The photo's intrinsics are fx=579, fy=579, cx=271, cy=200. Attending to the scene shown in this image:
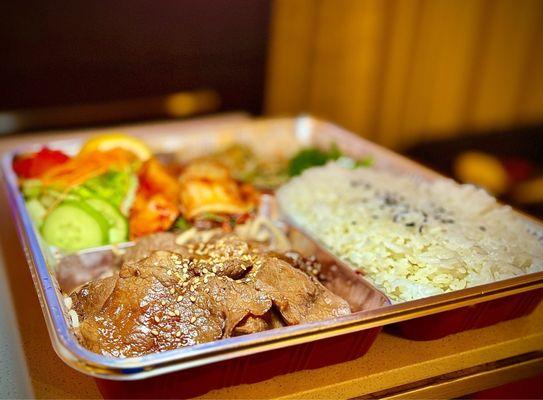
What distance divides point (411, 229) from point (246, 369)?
1.07 meters

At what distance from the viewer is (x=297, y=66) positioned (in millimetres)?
6031

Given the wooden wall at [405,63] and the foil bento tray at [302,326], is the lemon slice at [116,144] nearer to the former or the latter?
the foil bento tray at [302,326]

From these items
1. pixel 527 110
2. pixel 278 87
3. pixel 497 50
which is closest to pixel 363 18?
pixel 278 87

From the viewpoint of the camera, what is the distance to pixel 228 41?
609cm

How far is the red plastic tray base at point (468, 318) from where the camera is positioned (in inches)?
80.1

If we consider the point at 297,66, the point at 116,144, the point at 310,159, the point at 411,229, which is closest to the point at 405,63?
the point at 297,66

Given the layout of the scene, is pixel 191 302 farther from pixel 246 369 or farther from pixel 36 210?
pixel 36 210

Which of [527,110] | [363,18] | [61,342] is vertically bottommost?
[527,110]

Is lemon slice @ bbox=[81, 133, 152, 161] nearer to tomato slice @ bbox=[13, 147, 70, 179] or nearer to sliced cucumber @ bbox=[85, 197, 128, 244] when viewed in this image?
tomato slice @ bbox=[13, 147, 70, 179]

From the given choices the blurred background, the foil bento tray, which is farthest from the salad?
the blurred background

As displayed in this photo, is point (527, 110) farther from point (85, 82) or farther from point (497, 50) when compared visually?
point (85, 82)

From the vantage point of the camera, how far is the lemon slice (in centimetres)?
331

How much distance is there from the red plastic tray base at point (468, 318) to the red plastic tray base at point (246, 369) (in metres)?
0.21

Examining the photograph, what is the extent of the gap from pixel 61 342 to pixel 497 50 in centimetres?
632
